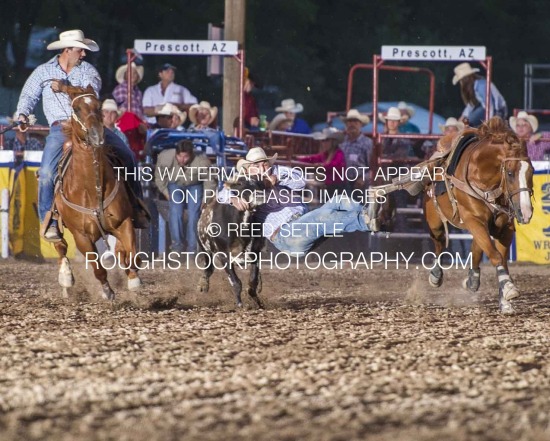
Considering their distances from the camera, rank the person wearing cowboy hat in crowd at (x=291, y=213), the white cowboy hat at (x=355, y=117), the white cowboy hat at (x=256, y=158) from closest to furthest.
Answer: the person wearing cowboy hat in crowd at (x=291, y=213) < the white cowboy hat at (x=256, y=158) < the white cowboy hat at (x=355, y=117)

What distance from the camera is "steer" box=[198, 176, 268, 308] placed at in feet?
31.5

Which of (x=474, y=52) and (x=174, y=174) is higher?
(x=474, y=52)

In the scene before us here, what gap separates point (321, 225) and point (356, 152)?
6495 millimetres

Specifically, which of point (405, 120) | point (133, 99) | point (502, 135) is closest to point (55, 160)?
point (502, 135)

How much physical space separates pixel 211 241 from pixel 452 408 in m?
4.74

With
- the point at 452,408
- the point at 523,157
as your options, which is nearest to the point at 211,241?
the point at 523,157

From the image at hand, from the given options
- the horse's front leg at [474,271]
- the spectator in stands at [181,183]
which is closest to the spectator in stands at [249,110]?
the spectator in stands at [181,183]

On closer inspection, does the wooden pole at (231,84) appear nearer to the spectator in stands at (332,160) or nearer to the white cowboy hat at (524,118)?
the spectator in stands at (332,160)

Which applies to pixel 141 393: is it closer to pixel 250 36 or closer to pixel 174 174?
pixel 174 174

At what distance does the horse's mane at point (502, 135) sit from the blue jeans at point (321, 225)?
1.14 m

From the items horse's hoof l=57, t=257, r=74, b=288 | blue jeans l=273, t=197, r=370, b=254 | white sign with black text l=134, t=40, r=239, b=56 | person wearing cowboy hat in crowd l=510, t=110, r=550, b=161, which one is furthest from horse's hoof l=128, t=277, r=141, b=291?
person wearing cowboy hat in crowd l=510, t=110, r=550, b=161

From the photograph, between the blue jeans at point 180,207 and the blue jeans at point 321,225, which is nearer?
the blue jeans at point 321,225

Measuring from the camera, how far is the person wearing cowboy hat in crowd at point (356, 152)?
15.8 m

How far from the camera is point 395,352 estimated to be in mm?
7027
